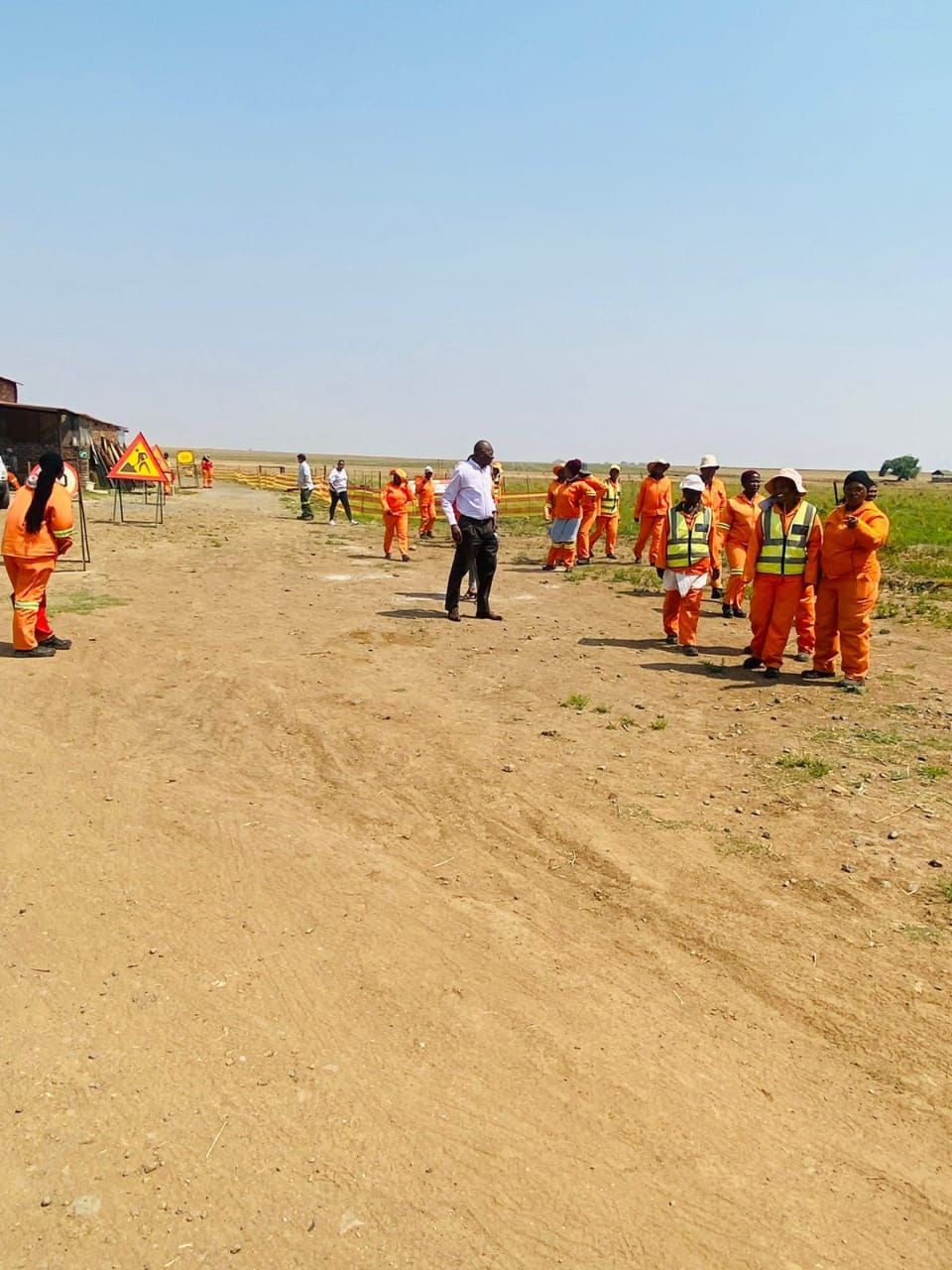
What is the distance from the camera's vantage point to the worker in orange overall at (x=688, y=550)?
8695 mm

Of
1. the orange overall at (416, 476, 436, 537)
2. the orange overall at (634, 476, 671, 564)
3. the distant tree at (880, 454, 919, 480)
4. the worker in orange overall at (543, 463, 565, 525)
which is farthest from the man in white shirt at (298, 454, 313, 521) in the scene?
the distant tree at (880, 454, 919, 480)

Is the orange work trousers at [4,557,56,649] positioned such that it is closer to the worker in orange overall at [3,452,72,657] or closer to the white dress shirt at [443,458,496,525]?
the worker in orange overall at [3,452,72,657]

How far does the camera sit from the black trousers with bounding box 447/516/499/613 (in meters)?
10.2

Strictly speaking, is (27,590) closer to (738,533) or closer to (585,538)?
(738,533)

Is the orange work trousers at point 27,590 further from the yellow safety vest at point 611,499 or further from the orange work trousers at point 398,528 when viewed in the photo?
the yellow safety vest at point 611,499

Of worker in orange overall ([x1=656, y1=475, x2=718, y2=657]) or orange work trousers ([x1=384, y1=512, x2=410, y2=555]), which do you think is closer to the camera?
worker in orange overall ([x1=656, y1=475, x2=718, y2=657])

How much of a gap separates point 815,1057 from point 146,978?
245cm

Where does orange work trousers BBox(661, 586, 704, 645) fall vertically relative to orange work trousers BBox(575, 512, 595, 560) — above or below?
below

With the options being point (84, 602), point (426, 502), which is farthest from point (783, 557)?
point (426, 502)

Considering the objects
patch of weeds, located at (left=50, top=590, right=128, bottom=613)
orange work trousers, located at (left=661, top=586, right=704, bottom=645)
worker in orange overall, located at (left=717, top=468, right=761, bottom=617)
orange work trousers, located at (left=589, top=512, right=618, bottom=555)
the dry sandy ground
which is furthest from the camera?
orange work trousers, located at (left=589, top=512, right=618, bottom=555)

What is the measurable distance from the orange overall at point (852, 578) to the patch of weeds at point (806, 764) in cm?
222

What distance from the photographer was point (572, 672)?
820 cm

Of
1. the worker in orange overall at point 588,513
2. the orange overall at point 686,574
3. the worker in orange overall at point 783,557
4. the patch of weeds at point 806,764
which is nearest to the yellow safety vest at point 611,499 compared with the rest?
the worker in orange overall at point 588,513

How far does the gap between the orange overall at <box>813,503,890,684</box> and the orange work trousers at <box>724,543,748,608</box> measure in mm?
3350
